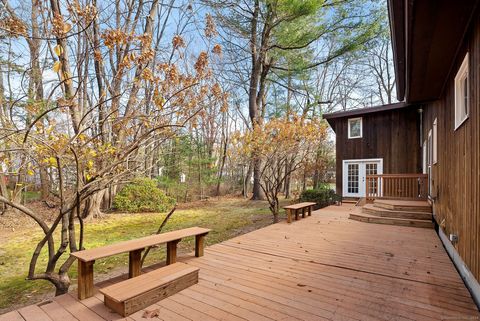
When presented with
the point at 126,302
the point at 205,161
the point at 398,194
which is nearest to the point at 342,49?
the point at 398,194

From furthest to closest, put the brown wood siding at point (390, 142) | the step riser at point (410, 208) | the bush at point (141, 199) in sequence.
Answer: the brown wood siding at point (390, 142) < the bush at point (141, 199) < the step riser at point (410, 208)

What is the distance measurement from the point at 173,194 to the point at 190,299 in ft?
41.6

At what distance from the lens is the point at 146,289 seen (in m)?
2.51

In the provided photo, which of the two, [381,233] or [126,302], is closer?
[126,302]

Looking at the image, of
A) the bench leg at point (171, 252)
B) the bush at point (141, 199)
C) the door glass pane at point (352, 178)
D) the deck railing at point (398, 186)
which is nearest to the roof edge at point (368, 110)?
the door glass pane at point (352, 178)

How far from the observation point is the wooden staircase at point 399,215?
6.40 meters

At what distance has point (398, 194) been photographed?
942cm

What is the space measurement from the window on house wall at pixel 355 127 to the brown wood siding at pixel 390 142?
0.19 metres

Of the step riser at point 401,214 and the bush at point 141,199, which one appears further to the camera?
the bush at point 141,199

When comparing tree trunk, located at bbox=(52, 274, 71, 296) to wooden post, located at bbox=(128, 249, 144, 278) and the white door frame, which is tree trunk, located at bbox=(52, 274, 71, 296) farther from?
the white door frame

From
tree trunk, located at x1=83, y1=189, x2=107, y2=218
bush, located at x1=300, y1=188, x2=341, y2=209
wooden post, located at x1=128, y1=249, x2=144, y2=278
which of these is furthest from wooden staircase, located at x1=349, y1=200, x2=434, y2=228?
tree trunk, located at x1=83, y1=189, x2=107, y2=218

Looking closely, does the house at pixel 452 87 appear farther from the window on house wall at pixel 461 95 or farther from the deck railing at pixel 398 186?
the deck railing at pixel 398 186

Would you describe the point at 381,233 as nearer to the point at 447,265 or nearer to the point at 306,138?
the point at 447,265

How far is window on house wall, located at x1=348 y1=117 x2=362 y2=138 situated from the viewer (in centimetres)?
1229
